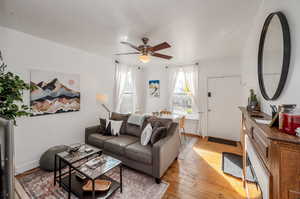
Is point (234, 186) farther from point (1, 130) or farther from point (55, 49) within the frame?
point (55, 49)

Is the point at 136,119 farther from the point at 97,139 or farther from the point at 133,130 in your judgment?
the point at 97,139

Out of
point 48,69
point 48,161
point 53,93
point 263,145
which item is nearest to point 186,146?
point 263,145

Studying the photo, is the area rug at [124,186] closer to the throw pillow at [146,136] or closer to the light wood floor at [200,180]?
the light wood floor at [200,180]

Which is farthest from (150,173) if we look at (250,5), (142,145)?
(250,5)

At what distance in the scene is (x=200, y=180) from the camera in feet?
6.85

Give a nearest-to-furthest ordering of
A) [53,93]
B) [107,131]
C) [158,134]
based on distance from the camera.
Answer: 1. [158,134]
2. [53,93]
3. [107,131]

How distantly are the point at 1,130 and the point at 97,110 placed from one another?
3001mm

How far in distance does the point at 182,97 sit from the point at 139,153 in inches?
121

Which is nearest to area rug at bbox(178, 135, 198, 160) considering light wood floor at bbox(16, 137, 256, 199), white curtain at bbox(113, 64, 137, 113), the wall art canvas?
light wood floor at bbox(16, 137, 256, 199)

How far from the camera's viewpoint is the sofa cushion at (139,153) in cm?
204

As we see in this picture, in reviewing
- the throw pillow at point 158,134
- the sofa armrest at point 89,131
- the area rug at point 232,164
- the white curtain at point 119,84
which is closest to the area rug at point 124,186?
the throw pillow at point 158,134

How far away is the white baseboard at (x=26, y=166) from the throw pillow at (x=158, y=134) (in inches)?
92.2

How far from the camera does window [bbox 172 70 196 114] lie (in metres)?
4.52

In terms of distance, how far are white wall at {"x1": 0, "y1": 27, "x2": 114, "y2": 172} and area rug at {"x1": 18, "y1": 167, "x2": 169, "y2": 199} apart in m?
0.47
